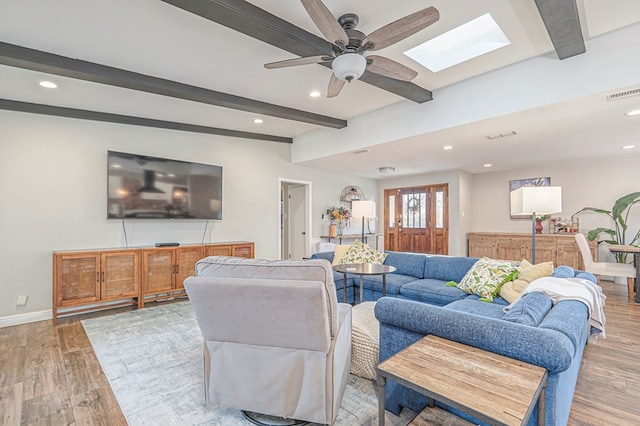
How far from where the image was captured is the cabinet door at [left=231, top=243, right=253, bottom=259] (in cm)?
471

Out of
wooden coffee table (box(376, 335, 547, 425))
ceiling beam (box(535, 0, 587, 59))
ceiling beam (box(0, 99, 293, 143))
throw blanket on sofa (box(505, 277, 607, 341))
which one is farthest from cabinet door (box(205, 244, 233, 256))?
ceiling beam (box(535, 0, 587, 59))

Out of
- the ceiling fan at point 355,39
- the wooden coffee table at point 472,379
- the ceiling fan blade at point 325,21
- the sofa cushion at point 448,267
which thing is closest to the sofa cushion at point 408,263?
the sofa cushion at point 448,267

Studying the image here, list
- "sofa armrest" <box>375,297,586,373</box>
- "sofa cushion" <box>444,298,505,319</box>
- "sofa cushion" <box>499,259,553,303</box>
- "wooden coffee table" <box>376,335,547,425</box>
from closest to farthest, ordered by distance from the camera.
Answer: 1. "wooden coffee table" <box>376,335,547,425</box>
2. "sofa armrest" <box>375,297,586,373</box>
3. "sofa cushion" <box>444,298,505,319</box>
4. "sofa cushion" <box>499,259,553,303</box>

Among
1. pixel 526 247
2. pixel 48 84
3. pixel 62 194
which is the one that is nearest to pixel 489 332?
pixel 48 84

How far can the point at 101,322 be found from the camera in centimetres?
352

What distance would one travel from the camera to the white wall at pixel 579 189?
5.48 m

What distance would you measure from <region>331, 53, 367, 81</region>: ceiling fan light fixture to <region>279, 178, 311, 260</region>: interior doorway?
377cm

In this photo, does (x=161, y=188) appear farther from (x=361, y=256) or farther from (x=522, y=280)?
(x=522, y=280)

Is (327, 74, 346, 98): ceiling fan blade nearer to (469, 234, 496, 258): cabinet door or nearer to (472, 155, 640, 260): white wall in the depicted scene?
(469, 234, 496, 258): cabinet door

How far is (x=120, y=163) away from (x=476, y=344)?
4438 mm

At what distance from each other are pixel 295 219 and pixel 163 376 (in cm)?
465

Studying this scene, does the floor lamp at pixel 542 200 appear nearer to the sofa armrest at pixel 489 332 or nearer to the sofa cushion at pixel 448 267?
the sofa cushion at pixel 448 267

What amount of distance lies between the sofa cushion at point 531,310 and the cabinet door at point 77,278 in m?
4.19

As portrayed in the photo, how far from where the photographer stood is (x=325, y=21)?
72.5 inches
